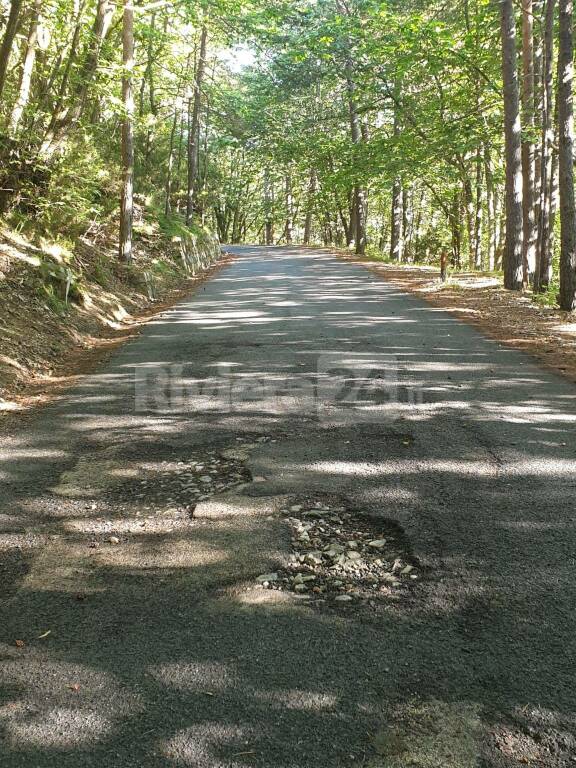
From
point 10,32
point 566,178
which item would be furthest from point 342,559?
point 566,178

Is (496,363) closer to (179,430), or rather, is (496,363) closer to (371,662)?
(179,430)

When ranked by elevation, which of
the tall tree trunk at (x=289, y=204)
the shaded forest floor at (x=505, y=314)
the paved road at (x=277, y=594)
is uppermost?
the tall tree trunk at (x=289, y=204)

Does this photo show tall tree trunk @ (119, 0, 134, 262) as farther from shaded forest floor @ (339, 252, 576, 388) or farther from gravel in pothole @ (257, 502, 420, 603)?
gravel in pothole @ (257, 502, 420, 603)

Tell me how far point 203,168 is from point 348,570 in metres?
40.9

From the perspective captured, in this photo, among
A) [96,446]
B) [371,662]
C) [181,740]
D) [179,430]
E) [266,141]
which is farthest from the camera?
[266,141]

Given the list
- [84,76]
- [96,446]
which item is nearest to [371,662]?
[96,446]

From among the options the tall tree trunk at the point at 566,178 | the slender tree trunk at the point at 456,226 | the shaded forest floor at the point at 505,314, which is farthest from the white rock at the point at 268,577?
the slender tree trunk at the point at 456,226

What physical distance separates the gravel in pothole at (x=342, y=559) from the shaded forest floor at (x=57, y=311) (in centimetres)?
367

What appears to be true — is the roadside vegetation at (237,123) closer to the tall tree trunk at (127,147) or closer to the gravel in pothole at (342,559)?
the tall tree trunk at (127,147)

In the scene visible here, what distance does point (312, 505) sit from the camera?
4.03 meters

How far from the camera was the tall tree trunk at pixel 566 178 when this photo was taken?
37.4 feet

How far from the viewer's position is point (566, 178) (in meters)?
11.6

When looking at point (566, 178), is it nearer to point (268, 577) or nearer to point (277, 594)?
point (268, 577)

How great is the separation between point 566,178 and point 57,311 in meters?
8.98
